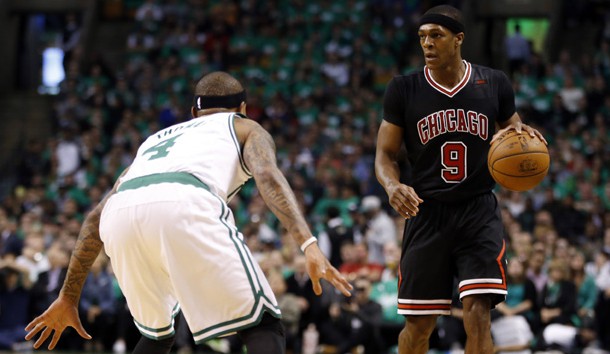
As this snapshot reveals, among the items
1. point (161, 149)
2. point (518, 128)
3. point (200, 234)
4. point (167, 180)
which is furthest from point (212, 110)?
point (518, 128)

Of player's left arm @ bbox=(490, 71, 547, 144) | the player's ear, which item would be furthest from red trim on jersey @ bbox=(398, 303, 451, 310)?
the player's ear

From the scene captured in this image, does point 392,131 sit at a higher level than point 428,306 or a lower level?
higher

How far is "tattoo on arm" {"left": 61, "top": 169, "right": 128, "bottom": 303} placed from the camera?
214 inches

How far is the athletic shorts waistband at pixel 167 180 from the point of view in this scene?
4938 mm

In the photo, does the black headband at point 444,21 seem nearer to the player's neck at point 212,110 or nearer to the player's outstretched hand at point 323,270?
the player's neck at point 212,110

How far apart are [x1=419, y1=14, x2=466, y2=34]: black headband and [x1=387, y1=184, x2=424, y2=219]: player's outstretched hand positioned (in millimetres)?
1128

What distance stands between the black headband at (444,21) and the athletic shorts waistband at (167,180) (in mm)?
2325

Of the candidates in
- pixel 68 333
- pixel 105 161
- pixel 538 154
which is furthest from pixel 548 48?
pixel 538 154

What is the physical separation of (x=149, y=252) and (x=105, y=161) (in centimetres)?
1517

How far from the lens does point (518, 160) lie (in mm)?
6262

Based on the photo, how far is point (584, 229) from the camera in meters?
15.4

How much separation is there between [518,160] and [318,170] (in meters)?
11.7

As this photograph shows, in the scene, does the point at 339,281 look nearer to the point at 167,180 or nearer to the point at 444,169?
the point at 167,180

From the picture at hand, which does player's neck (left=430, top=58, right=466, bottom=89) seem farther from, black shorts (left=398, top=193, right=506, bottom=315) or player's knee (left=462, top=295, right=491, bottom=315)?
player's knee (left=462, top=295, right=491, bottom=315)
